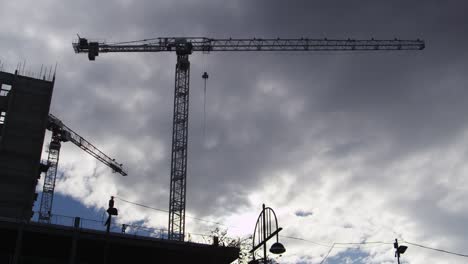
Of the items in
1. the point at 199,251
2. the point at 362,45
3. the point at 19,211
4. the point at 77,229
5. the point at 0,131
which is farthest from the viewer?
the point at 362,45

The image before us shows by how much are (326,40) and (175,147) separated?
3301cm

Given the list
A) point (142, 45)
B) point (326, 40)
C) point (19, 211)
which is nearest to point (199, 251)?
point (19, 211)

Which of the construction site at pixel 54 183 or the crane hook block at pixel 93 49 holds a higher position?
the crane hook block at pixel 93 49

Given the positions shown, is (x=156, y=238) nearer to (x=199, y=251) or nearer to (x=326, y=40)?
(x=199, y=251)

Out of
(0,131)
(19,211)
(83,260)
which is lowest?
(83,260)

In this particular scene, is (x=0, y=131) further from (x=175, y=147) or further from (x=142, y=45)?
(x=142, y=45)

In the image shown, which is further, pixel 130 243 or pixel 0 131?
pixel 0 131

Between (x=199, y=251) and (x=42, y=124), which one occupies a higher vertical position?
(x=42, y=124)

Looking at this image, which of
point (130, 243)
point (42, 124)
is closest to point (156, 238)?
point (130, 243)

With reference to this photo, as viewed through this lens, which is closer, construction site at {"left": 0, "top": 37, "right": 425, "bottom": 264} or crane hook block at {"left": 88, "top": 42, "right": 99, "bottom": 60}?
construction site at {"left": 0, "top": 37, "right": 425, "bottom": 264}

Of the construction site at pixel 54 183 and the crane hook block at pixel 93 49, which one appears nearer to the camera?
the construction site at pixel 54 183

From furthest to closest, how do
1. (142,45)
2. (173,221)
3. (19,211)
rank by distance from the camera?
(142,45)
(173,221)
(19,211)

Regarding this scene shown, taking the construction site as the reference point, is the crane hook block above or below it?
above

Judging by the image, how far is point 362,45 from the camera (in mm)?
94062
